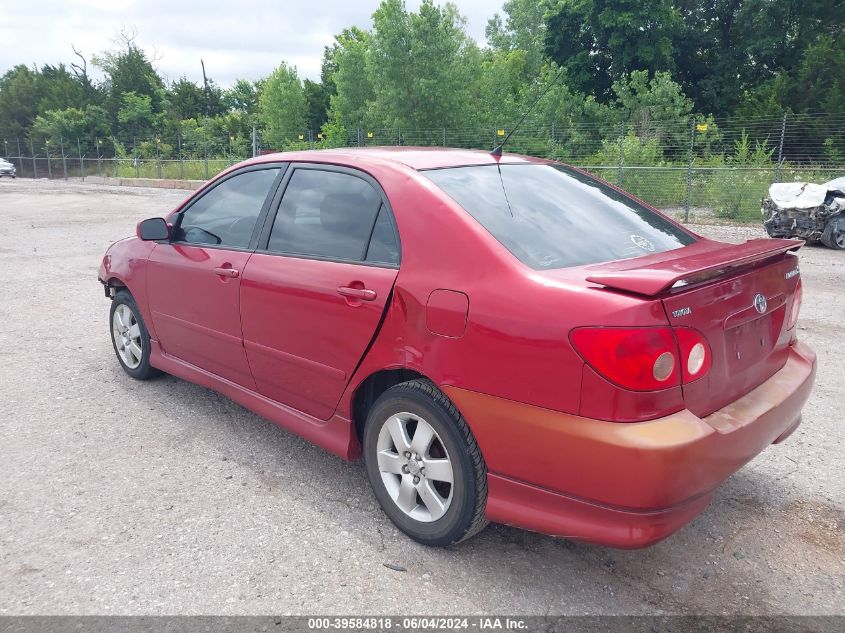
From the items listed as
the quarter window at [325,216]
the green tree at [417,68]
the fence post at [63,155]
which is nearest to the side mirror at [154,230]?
the quarter window at [325,216]

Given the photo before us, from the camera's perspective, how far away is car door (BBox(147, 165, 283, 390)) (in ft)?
12.3

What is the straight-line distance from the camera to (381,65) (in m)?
29.0

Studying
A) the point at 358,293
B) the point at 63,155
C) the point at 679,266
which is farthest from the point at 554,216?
the point at 63,155

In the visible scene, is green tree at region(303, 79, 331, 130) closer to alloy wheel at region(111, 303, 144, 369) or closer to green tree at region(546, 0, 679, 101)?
green tree at region(546, 0, 679, 101)

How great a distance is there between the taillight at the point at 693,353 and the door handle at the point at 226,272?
2336mm

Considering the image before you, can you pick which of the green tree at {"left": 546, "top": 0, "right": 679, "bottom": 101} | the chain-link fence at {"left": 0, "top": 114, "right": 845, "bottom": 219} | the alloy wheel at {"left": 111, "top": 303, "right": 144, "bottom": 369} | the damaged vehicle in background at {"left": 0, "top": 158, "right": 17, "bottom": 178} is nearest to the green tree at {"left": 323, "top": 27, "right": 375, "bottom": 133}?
the chain-link fence at {"left": 0, "top": 114, "right": 845, "bottom": 219}

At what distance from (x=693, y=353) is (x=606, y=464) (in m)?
0.49

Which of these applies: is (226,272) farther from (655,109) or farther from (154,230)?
(655,109)

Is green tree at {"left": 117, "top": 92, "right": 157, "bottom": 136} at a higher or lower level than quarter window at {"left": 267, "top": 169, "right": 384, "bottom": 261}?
higher

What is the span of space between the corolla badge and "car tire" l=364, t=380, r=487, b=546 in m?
1.14

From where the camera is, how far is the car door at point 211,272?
12.3ft

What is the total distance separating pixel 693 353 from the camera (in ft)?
7.65

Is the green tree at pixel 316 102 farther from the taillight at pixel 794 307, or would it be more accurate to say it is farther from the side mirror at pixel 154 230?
the taillight at pixel 794 307

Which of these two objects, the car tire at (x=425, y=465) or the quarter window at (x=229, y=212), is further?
the quarter window at (x=229, y=212)
